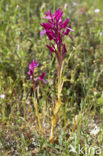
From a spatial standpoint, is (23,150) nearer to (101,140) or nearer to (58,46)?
(101,140)

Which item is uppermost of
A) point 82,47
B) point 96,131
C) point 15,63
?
point 82,47

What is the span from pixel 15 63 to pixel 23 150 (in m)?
1.08

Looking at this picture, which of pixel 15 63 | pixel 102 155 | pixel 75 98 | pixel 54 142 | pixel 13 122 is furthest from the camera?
pixel 15 63

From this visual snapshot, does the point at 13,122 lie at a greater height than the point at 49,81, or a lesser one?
lesser

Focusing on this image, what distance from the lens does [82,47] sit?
2.66 metres

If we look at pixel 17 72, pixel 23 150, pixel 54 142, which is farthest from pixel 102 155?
pixel 17 72

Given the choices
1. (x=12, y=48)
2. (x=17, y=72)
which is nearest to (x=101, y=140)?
(x=17, y=72)

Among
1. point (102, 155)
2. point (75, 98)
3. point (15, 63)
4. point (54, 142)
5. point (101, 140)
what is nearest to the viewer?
point (102, 155)

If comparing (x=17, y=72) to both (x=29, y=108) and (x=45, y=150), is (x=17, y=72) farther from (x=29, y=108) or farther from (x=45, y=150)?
(x=45, y=150)

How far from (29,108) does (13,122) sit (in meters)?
0.21

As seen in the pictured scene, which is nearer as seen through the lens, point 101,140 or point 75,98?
point 101,140

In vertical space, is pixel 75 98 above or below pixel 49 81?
below

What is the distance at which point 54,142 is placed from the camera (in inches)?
73.8

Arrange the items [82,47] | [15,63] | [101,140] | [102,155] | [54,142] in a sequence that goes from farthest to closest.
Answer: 1. [82,47]
2. [15,63]
3. [54,142]
4. [101,140]
5. [102,155]
